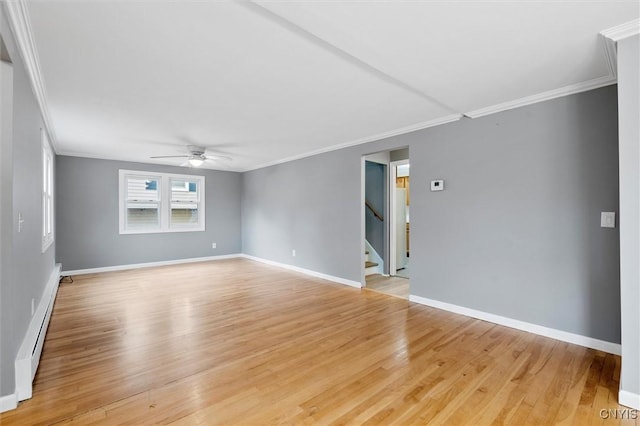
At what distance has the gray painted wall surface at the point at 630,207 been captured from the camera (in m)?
1.85

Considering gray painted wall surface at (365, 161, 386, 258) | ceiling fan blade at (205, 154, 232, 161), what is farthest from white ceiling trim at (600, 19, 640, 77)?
ceiling fan blade at (205, 154, 232, 161)

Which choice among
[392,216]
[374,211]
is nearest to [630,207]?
[392,216]

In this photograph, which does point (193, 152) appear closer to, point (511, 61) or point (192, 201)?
point (192, 201)

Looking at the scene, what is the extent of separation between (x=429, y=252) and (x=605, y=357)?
5.92 feet

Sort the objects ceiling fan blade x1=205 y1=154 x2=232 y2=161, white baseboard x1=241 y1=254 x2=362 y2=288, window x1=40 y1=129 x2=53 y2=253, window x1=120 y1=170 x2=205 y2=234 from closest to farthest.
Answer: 1. window x1=40 y1=129 x2=53 y2=253
2. white baseboard x1=241 y1=254 x2=362 y2=288
3. ceiling fan blade x1=205 y1=154 x2=232 y2=161
4. window x1=120 y1=170 x2=205 y2=234

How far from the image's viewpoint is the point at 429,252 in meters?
3.84

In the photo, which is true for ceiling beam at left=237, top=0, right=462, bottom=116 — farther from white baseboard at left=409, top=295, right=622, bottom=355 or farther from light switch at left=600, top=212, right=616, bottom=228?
white baseboard at left=409, top=295, right=622, bottom=355

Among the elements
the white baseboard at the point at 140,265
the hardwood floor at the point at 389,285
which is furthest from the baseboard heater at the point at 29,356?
the hardwood floor at the point at 389,285

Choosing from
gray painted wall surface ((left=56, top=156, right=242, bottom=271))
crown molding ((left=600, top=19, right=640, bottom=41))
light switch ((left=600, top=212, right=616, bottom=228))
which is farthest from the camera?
gray painted wall surface ((left=56, top=156, right=242, bottom=271))

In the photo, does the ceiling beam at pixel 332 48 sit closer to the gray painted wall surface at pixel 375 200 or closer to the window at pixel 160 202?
the gray painted wall surface at pixel 375 200

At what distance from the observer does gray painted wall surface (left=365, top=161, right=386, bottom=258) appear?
5742mm

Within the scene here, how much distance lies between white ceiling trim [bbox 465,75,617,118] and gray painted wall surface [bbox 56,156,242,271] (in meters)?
6.21

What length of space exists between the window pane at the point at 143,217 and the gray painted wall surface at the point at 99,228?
0.22 meters

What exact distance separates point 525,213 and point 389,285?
242cm
